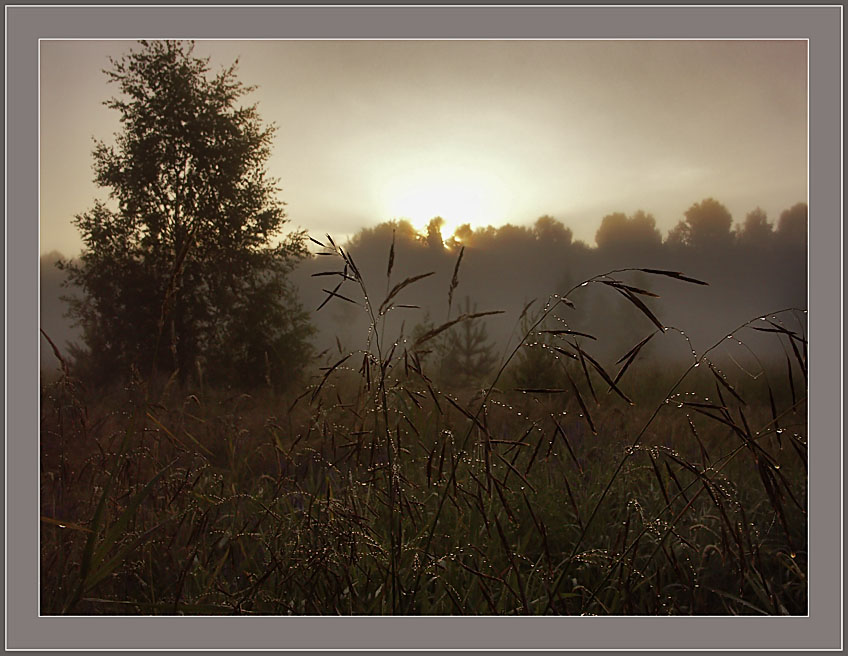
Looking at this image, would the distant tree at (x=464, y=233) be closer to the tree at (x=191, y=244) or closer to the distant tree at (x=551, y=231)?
the distant tree at (x=551, y=231)

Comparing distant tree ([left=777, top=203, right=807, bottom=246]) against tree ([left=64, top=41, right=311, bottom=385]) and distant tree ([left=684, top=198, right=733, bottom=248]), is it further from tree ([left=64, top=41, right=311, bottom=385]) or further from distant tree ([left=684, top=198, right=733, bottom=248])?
tree ([left=64, top=41, right=311, bottom=385])

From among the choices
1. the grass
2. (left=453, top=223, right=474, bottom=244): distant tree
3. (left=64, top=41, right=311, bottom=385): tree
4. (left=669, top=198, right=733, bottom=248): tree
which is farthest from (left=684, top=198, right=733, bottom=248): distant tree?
(left=64, top=41, right=311, bottom=385): tree

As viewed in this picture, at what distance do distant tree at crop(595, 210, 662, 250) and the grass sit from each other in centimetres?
15

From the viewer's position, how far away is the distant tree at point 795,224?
187 centimetres

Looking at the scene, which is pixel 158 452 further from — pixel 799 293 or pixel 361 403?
pixel 799 293

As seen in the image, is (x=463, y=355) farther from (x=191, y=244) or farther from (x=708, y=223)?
(x=191, y=244)

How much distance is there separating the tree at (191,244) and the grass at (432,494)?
0.18 metres

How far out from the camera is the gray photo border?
1.47 metres

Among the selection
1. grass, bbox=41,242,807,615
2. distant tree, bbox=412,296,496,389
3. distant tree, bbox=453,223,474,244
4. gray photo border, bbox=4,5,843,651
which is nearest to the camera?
grass, bbox=41,242,807,615

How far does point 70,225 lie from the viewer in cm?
192

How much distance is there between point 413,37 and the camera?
1.71m

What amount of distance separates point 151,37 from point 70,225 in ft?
2.16

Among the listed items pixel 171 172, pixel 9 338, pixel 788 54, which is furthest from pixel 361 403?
pixel 788 54

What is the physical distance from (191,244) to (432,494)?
1.28m
